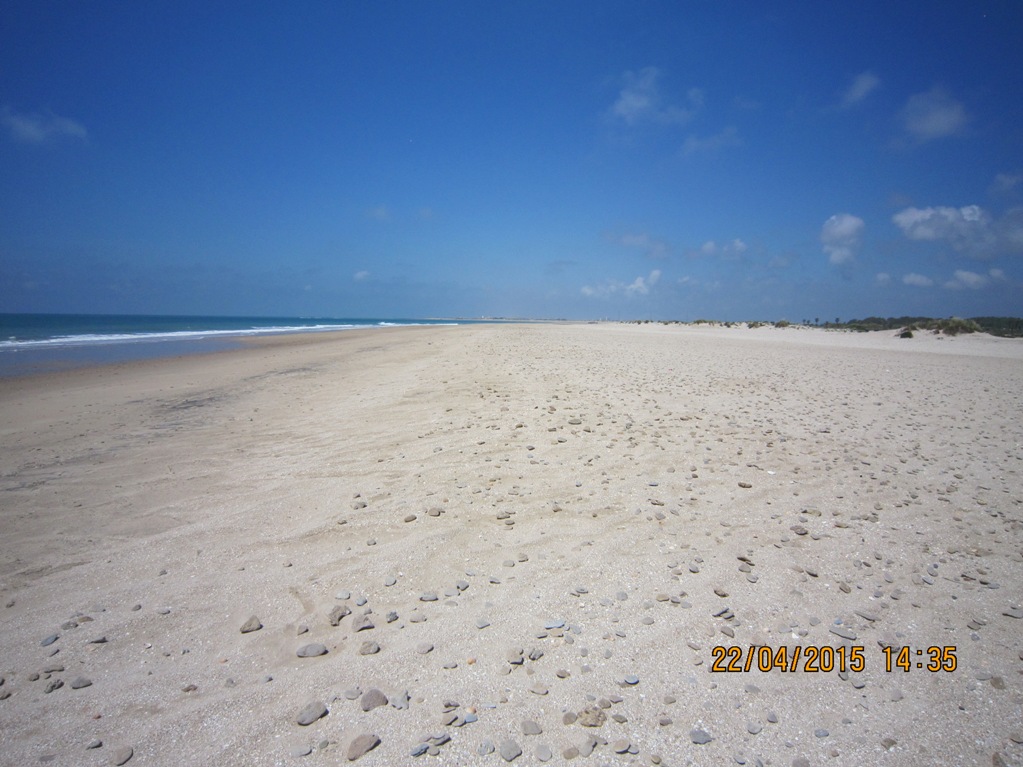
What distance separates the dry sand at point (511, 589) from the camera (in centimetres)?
245

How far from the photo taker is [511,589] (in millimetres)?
3643

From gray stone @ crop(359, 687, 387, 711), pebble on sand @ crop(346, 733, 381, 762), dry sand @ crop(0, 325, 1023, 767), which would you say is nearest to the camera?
pebble on sand @ crop(346, 733, 381, 762)

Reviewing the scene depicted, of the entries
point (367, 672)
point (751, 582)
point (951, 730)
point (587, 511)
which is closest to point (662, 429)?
point (587, 511)

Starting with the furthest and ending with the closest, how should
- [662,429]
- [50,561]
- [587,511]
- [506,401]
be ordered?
1. [506,401]
2. [662,429]
3. [587,511]
4. [50,561]

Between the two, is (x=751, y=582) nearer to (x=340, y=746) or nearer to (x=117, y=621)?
(x=340, y=746)

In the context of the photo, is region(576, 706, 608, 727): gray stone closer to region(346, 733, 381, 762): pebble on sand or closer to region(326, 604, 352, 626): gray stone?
region(346, 733, 381, 762): pebble on sand

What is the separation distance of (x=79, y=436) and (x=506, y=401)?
8.00m

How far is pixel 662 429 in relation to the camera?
757cm
